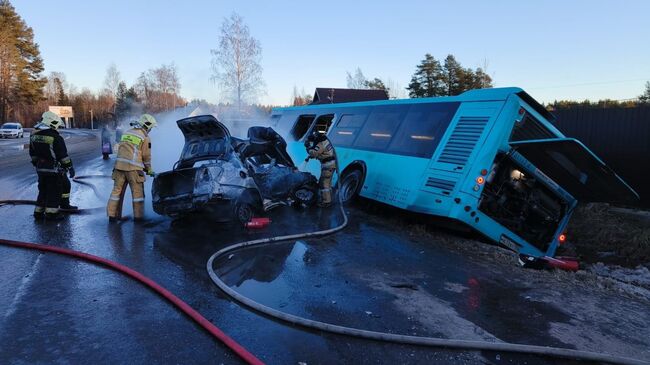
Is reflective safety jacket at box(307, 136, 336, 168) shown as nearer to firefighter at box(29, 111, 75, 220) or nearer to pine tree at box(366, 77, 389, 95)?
firefighter at box(29, 111, 75, 220)

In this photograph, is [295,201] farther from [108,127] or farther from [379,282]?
[108,127]

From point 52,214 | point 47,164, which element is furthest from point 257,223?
point 47,164

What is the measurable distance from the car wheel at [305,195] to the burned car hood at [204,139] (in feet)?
6.77

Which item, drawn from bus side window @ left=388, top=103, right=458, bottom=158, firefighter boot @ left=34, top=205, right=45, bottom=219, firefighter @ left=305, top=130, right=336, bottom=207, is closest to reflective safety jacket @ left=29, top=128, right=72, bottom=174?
firefighter boot @ left=34, top=205, right=45, bottom=219

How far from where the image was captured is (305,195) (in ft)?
30.7

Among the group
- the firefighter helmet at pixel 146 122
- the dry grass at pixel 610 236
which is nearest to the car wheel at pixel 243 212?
the firefighter helmet at pixel 146 122

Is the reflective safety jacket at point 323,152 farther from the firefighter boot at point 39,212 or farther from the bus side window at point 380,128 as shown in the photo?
the firefighter boot at point 39,212

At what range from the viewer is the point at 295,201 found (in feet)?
30.3

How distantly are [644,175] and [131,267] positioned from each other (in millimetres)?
11653

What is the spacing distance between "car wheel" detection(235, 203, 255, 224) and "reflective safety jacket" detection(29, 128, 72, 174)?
9.71ft

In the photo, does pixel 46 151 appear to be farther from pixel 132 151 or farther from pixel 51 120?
pixel 132 151

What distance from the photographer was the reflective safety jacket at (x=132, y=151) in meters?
7.18

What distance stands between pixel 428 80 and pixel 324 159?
35008 millimetres

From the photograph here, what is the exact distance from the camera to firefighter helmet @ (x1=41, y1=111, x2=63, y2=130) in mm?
7379
